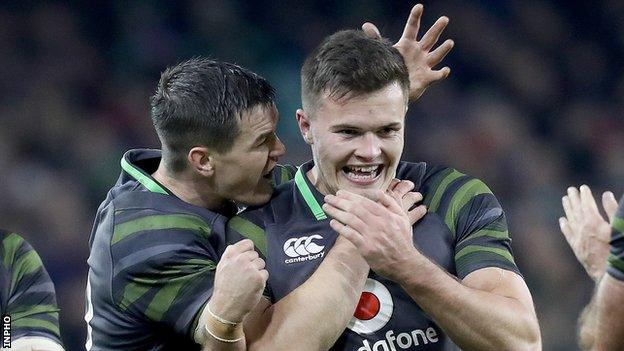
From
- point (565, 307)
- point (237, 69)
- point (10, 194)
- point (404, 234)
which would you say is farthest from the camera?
point (565, 307)

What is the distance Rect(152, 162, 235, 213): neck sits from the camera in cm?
377

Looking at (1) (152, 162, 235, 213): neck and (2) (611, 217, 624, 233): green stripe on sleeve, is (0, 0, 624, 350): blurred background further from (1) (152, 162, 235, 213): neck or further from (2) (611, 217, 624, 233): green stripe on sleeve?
(2) (611, 217, 624, 233): green stripe on sleeve

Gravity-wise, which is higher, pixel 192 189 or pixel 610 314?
pixel 610 314

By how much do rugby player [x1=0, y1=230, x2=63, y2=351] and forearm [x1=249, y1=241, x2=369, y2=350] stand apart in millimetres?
1080

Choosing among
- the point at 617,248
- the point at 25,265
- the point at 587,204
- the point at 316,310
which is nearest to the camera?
the point at 617,248

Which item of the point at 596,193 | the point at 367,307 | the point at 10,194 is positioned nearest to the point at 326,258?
the point at 367,307

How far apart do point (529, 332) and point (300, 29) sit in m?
4.76

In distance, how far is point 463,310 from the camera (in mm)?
3260

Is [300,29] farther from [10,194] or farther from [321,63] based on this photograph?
[321,63]

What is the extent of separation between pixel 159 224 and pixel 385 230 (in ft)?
2.54

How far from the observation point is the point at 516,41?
8172 mm

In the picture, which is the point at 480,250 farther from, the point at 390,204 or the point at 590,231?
the point at 590,231

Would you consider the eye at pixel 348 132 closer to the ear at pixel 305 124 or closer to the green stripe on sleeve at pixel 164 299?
the ear at pixel 305 124

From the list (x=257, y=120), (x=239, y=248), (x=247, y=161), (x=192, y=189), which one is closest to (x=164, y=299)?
(x=239, y=248)
